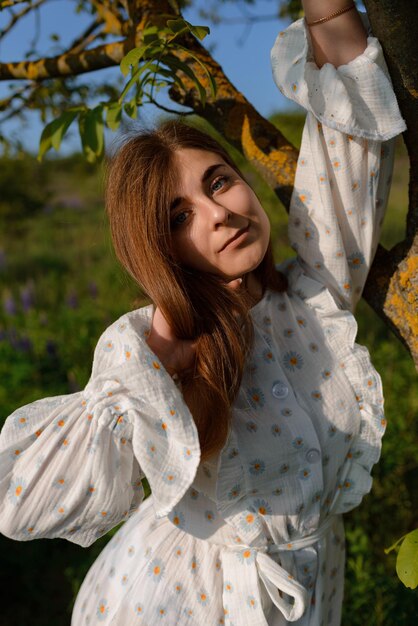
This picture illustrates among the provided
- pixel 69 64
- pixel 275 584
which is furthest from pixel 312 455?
pixel 69 64

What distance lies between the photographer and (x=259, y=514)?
4.09 ft

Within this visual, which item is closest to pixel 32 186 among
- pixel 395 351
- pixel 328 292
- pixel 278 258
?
pixel 278 258

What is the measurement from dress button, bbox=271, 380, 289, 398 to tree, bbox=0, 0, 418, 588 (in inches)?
10.0

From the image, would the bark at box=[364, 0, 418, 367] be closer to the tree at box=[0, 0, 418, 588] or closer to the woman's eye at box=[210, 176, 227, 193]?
the tree at box=[0, 0, 418, 588]

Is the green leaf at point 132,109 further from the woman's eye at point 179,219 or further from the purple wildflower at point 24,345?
the purple wildflower at point 24,345

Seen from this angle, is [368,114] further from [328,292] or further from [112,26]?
[112,26]

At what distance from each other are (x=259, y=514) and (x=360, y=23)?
3.06 ft

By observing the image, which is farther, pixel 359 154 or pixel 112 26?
pixel 112 26

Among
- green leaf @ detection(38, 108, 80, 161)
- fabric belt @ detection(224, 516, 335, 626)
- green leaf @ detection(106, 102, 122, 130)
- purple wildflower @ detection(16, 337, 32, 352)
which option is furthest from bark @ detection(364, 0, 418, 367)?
purple wildflower @ detection(16, 337, 32, 352)

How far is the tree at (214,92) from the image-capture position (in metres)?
1.12

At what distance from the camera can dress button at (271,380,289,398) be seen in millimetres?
1269

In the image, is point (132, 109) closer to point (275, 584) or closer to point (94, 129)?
point (94, 129)

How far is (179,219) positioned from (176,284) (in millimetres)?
135

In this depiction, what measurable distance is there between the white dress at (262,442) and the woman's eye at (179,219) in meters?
0.18
